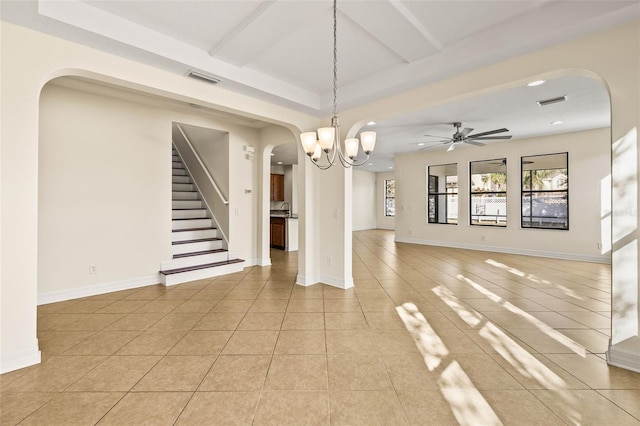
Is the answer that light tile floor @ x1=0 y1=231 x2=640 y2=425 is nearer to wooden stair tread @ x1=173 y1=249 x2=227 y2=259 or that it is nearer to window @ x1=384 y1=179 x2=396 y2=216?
wooden stair tread @ x1=173 y1=249 x2=227 y2=259

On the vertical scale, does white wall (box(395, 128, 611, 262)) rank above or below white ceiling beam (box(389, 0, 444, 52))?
below

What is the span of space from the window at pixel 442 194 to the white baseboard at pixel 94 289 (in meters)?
7.72

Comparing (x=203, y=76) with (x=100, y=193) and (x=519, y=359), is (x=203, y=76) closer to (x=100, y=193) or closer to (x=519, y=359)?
(x=100, y=193)

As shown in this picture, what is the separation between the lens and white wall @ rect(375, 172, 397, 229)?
13.4 metres

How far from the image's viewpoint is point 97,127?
4020 millimetres

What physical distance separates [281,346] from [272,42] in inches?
117

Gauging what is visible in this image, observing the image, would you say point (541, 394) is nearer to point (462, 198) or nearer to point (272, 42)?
point (272, 42)

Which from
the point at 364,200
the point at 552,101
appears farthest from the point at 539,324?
the point at 364,200

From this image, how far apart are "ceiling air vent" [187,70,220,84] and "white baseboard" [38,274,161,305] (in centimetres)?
325

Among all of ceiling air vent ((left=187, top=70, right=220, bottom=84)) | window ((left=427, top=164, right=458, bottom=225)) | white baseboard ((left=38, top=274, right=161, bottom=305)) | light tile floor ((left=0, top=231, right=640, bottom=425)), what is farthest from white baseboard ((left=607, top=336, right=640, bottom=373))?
window ((left=427, top=164, right=458, bottom=225))

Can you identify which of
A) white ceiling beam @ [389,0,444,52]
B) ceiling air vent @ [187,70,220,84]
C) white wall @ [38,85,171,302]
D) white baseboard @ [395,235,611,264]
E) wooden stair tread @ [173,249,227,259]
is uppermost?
white ceiling beam @ [389,0,444,52]

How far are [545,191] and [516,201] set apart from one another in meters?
0.63

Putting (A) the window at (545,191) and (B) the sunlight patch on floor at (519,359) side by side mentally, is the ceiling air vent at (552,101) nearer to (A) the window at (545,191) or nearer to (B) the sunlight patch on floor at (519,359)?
(A) the window at (545,191)

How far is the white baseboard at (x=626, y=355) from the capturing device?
7.08ft
